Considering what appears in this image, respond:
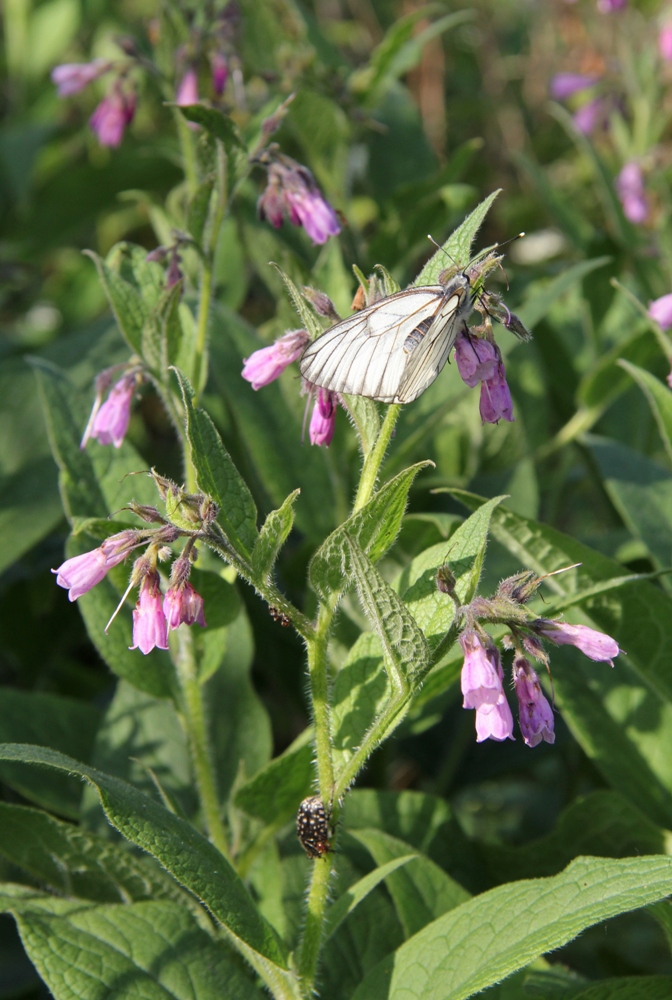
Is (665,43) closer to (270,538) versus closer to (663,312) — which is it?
(663,312)

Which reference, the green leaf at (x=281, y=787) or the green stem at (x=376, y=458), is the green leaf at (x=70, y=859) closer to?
the green leaf at (x=281, y=787)


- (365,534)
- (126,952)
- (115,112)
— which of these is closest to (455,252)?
(365,534)

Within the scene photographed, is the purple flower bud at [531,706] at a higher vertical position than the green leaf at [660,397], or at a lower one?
lower

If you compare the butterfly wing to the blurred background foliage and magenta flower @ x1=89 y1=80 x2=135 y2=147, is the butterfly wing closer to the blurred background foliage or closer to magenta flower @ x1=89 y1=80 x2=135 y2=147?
the blurred background foliage

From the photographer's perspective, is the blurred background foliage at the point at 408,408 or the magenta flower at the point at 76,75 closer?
the blurred background foliage at the point at 408,408

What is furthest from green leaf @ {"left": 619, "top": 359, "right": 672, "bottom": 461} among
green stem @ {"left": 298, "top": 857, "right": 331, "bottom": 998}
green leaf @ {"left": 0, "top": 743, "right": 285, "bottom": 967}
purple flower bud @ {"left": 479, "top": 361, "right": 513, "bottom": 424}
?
green leaf @ {"left": 0, "top": 743, "right": 285, "bottom": 967}

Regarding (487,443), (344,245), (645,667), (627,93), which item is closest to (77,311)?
(344,245)

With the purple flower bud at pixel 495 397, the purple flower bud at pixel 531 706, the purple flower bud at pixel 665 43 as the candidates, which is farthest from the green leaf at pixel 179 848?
the purple flower bud at pixel 665 43

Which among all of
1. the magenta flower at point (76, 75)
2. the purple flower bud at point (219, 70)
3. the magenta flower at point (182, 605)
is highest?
the magenta flower at point (76, 75)
